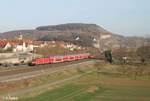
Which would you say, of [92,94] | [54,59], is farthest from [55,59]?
[92,94]

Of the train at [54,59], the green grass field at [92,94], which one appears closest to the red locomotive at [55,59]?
the train at [54,59]

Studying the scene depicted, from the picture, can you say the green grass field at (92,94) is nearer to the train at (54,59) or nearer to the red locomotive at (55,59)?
the train at (54,59)

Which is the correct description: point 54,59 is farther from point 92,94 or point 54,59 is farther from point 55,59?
point 92,94

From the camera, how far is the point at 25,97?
1500 inches

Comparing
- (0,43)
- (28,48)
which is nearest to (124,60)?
(28,48)

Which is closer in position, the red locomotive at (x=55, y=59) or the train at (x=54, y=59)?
the train at (x=54, y=59)

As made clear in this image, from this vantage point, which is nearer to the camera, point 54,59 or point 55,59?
point 54,59

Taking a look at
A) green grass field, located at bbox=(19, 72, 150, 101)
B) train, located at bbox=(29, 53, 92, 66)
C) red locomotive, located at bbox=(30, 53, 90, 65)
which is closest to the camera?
green grass field, located at bbox=(19, 72, 150, 101)

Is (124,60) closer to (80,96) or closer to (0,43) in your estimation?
(0,43)

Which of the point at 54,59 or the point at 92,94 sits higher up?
the point at 54,59

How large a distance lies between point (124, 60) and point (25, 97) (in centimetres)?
7352

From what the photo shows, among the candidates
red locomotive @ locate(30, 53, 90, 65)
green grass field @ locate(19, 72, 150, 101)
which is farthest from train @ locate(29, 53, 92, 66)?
green grass field @ locate(19, 72, 150, 101)

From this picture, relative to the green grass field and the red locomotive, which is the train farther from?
the green grass field

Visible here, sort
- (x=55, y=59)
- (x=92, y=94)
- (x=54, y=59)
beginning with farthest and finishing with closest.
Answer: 1. (x=55, y=59)
2. (x=54, y=59)
3. (x=92, y=94)
